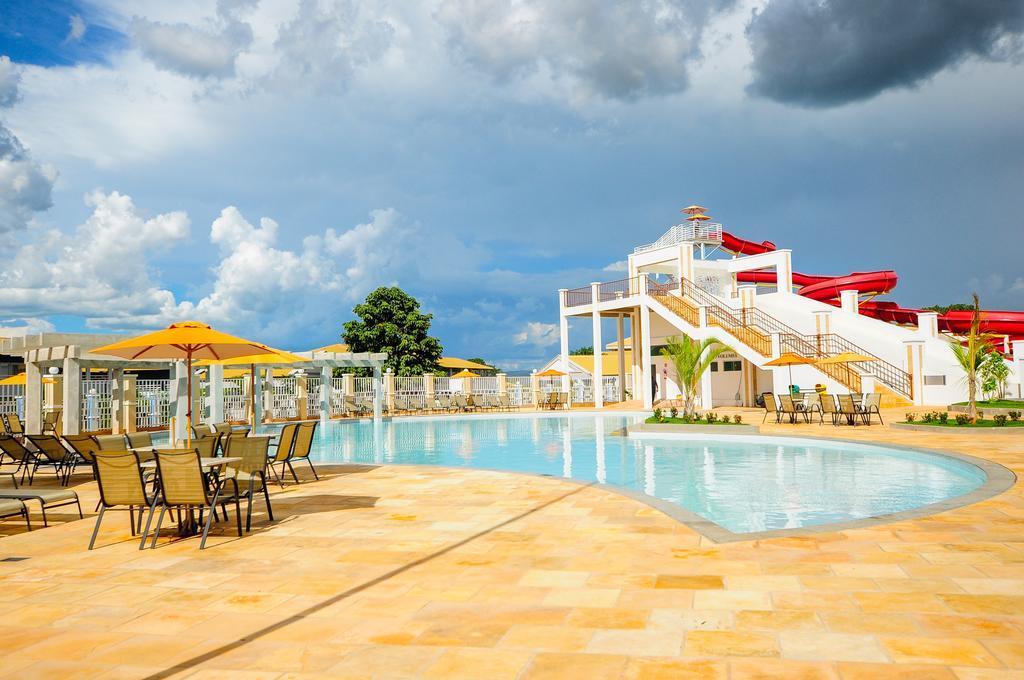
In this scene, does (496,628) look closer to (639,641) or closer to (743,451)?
(639,641)

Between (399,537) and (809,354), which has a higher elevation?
(809,354)

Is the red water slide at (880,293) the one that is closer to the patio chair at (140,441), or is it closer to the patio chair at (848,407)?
the patio chair at (848,407)

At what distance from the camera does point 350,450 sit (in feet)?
51.1

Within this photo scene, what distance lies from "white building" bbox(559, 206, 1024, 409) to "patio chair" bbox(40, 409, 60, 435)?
18.1 metres

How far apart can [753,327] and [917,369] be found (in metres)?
5.22

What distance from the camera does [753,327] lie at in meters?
25.3

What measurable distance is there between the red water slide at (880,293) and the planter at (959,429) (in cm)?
1676

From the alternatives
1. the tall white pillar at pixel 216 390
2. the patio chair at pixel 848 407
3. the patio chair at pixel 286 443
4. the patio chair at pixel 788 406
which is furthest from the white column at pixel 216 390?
the patio chair at pixel 848 407

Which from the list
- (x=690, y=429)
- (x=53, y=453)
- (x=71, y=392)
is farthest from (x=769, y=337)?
(x=53, y=453)

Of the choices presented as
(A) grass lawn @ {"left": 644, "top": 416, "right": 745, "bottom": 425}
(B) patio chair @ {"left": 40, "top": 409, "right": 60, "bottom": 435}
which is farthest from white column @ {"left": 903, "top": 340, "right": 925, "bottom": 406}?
(B) patio chair @ {"left": 40, "top": 409, "right": 60, "bottom": 435}

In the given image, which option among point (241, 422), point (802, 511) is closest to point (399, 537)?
point (802, 511)

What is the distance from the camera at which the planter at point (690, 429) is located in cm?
1542

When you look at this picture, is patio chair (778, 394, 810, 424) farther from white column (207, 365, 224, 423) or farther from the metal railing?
the metal railing

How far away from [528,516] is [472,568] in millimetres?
1868
